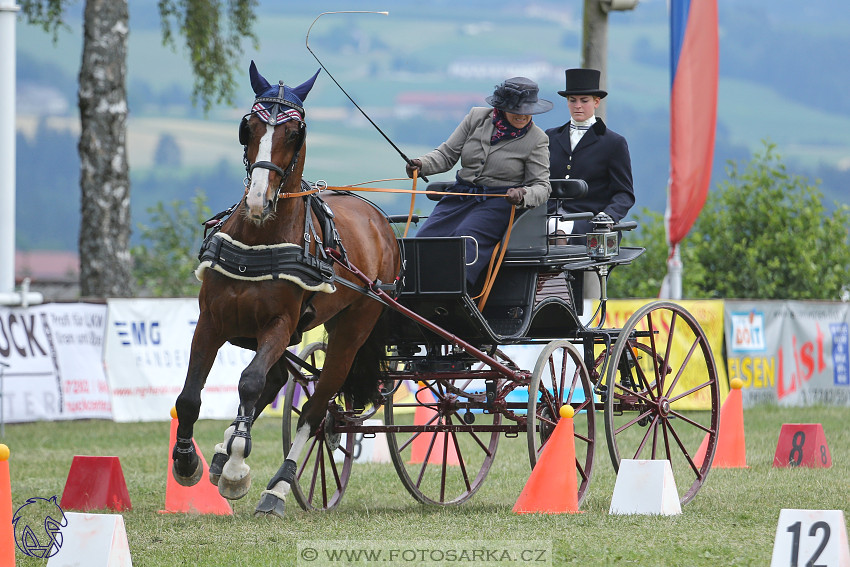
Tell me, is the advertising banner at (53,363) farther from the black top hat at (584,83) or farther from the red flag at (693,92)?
the red flag at (693,92)

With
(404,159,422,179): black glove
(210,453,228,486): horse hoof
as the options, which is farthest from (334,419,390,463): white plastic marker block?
(210,453,228,486): horse hoof

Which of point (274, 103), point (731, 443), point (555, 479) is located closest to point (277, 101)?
point (274, 103)

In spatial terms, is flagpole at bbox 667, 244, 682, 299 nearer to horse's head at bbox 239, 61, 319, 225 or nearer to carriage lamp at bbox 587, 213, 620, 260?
carriage lamp at bbox 587, 213, 620, 260

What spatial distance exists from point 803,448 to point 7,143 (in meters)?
7.80

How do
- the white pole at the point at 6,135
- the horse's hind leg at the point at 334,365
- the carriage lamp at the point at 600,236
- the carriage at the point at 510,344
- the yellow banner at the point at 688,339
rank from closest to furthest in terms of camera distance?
the horse's hind leg at the point at 334,365 → the carriage at the point at 510,344 → the carriage lamp at the point at 600,236 → the white pole at the point at 6,135 → the yellow banner at the point at 688,339

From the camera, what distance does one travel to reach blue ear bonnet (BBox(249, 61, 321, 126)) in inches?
241

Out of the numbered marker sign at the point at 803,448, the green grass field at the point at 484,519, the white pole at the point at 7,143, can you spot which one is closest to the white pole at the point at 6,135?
the white pole at the point at 7,143

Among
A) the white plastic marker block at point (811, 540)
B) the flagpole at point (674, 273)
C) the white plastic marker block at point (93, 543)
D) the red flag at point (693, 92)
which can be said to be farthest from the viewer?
the flagpole at point (674, 273)

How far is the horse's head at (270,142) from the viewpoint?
5984mm

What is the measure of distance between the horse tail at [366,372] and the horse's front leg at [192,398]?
4.15ft

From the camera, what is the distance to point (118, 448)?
38.3 feet

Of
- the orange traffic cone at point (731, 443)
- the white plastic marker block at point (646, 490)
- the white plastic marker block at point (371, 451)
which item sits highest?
the white plastic marker block at point (646, 490)

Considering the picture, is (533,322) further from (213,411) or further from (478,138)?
(213,411)

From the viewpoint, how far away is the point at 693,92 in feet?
49.8
